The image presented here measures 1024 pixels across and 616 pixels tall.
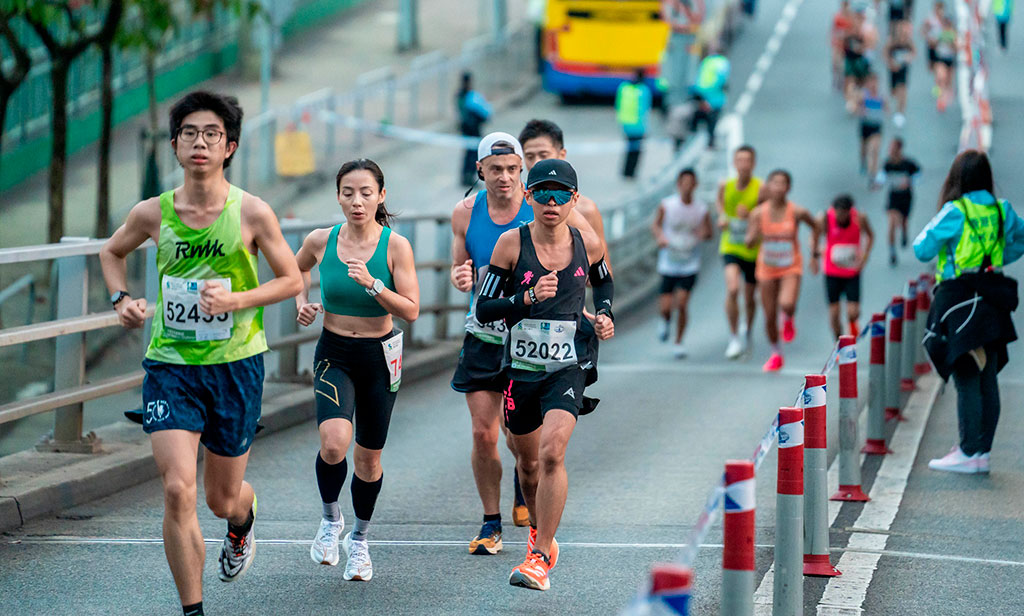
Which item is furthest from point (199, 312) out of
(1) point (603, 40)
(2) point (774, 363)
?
(1) point (603, 40)

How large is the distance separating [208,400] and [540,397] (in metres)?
1.60

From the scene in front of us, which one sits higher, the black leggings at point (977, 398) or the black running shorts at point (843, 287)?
the black leggings at point (977, 398)

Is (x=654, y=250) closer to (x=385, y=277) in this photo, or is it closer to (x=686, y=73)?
(x=686, y=73)

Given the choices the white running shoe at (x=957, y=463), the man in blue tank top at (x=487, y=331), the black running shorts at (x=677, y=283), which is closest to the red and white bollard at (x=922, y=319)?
→ the black running shorts at (x=677, y=283)

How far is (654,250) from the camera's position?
23.8 m

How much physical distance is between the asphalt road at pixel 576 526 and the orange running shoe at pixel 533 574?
69mm

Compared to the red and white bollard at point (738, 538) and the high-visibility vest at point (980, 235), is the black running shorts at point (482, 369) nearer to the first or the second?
the red and white bollard at point (738, 538)

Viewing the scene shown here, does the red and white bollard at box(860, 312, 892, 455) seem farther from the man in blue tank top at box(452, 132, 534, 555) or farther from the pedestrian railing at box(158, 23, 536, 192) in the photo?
the pedestrian railing at box(158, 23, 536, 192)

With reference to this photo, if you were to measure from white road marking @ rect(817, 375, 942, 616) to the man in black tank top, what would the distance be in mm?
1232

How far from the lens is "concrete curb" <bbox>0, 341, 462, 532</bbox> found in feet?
26.4

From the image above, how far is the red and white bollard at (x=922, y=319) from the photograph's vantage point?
1345 centimetres

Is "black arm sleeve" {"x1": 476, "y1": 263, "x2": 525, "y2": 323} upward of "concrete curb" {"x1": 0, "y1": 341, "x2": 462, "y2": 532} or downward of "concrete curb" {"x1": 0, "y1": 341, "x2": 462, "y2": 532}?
upward

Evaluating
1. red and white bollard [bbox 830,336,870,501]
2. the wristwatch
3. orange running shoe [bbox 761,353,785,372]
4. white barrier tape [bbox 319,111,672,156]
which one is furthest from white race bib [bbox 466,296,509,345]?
white barrier tape [bbox 319,111,672,156]

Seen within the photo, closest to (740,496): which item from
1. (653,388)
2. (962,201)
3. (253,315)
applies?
(253,315)
